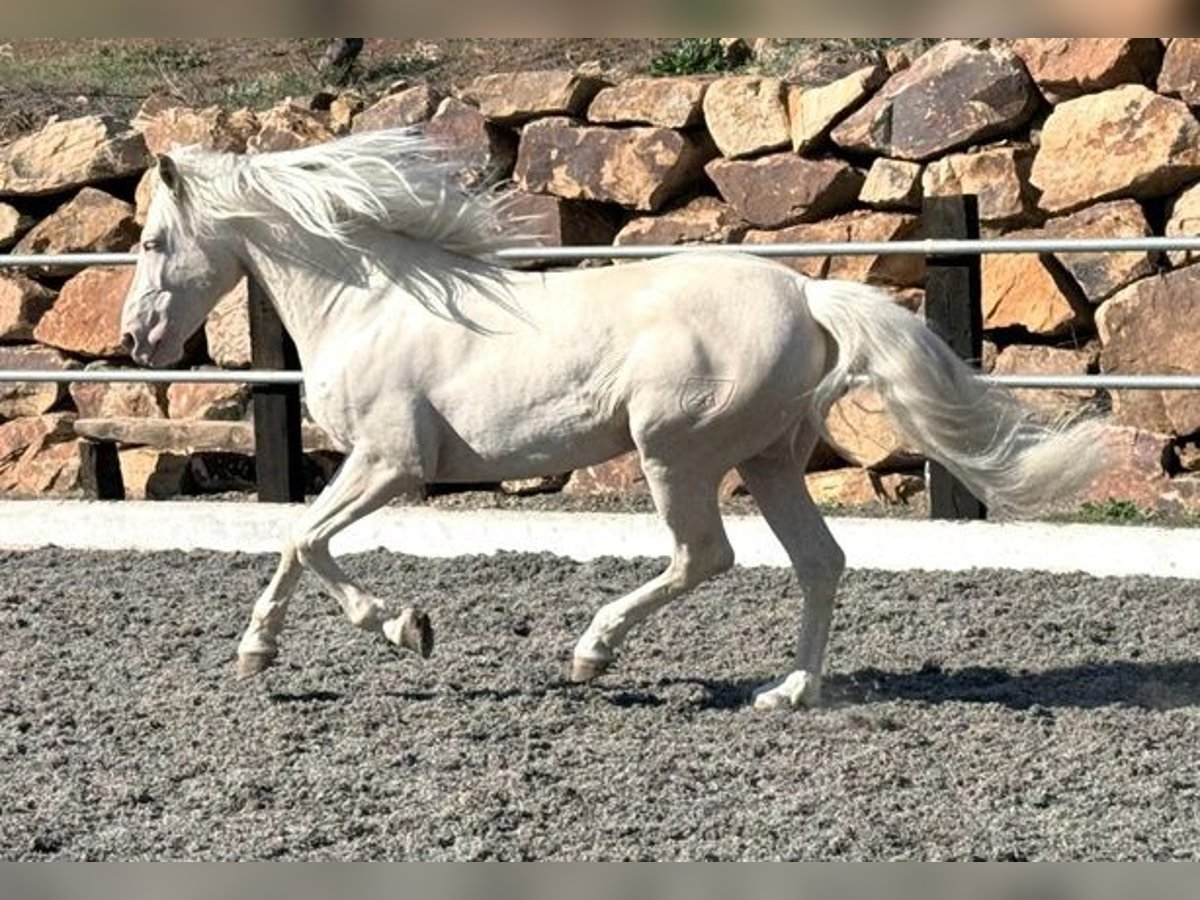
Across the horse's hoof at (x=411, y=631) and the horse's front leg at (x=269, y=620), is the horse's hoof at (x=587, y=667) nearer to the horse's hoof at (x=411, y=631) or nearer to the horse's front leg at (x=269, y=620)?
the horse's hoof at (x=411, y=631)

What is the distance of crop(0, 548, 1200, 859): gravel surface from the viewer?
539cm

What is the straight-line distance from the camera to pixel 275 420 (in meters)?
10.4

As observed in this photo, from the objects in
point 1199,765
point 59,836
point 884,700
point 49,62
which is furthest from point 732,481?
point 49,62

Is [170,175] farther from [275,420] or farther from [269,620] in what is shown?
[275,420]

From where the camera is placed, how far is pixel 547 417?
6691 mm

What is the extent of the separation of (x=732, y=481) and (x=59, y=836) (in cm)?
572

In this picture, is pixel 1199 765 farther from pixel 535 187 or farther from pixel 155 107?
pixel 155 107

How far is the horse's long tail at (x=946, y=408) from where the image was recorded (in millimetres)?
6508

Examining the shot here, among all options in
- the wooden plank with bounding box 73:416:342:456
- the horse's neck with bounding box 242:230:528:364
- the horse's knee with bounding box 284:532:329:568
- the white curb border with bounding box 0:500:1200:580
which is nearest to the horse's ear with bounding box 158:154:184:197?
the horse's neck with bounding box 242:230:528:364

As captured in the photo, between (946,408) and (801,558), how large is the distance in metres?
0.64

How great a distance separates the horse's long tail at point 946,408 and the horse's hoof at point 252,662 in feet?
6.16

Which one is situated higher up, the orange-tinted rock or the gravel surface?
the gravel surface

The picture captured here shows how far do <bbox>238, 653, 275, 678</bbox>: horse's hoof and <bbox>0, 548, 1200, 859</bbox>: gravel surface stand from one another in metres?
0.07

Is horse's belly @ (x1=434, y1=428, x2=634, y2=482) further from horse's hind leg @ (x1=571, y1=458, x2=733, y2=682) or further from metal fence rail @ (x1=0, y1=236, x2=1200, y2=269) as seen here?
metal fence rail @ (x1=0, y1=236, x2=1200, y2=269)
